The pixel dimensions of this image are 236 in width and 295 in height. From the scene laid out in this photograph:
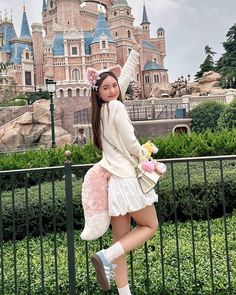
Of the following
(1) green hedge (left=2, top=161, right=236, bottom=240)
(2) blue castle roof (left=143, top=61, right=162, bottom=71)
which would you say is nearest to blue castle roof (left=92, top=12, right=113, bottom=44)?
(2) blue castle roof (left=143, top=61, right=162, bottom=71)

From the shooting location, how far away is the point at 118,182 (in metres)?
2.41

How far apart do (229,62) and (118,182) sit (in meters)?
38.7

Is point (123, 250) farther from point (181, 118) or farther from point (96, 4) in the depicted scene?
point (96, 4)

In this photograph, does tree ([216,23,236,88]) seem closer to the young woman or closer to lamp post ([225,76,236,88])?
lamp post ([225,76,236,88])

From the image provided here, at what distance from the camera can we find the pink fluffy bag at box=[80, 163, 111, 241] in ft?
8.07

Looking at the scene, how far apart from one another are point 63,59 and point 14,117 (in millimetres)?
20183

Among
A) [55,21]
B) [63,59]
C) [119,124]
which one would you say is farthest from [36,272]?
[55,21]

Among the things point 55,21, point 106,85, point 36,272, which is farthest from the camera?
point 55,21

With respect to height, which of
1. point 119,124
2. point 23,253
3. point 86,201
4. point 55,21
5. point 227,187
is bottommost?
point 23,253

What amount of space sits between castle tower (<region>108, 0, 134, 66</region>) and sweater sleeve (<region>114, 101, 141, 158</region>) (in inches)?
2038

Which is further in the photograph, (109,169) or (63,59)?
(63,59)

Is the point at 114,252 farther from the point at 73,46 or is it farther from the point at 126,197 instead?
the point at 73,46

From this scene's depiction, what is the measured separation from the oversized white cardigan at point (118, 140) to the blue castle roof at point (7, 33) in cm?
5776

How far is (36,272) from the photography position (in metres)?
3.59
